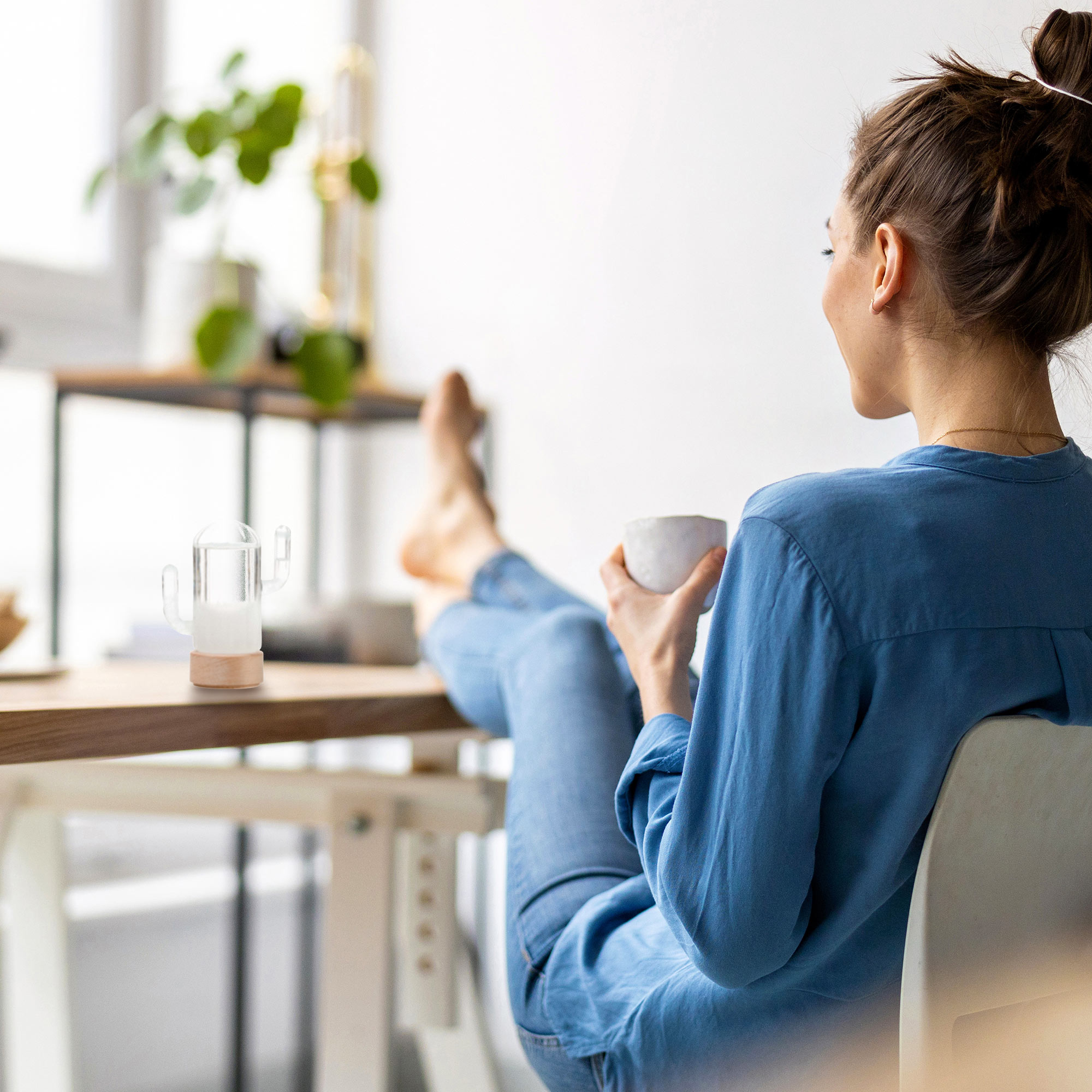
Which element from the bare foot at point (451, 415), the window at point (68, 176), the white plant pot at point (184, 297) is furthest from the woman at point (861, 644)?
the window at point (68, 176)

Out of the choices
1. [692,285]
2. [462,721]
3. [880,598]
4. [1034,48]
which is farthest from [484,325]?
[880,598]

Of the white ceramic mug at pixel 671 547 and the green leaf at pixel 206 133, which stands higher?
the green leaf at pixel 206 133

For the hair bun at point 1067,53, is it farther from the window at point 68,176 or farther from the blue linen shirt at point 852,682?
the window at point 68,176

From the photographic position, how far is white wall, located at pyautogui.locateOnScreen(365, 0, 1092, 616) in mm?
1030

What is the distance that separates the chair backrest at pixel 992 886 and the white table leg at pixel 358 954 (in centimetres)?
52

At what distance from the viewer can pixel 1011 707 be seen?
58 centimetres

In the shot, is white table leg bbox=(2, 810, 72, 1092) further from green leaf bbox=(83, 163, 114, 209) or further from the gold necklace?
the gold necklace

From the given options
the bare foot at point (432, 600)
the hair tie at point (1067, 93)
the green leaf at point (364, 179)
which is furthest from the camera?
the green leaf at point (364, 179)

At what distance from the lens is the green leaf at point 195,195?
1.68 meters

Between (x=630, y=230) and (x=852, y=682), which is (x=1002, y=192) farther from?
(x=630, y=230)

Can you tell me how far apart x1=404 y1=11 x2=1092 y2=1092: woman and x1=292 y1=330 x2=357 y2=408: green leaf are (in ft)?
3.08

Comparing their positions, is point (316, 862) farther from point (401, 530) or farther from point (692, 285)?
point (692, 285)

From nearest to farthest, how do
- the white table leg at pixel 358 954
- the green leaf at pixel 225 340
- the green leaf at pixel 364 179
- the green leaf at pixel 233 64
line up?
the white table leg at pixel 358 954
the green leaf at pixel 225 340
the green leaf at pixel 233 64
the green leaf at pixel 364 179

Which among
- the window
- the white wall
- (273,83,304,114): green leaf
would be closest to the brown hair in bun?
the white wall
